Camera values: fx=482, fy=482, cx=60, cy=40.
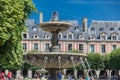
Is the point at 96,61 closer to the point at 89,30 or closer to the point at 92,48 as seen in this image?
the point at 92,48

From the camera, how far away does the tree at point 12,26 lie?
39.6 meters

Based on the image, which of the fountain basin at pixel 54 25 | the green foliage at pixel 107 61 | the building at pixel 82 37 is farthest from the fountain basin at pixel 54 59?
the building at pixel 82 37

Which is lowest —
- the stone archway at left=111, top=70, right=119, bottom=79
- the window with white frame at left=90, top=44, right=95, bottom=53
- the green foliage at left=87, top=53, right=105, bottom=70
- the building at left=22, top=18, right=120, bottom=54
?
the stone archway at left=111, top=70, right=119, bottom=79

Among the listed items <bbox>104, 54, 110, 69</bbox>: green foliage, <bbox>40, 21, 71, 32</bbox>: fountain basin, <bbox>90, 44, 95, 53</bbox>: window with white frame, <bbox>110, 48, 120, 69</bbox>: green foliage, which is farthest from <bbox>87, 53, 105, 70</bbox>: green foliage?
<bbox>40, 21, 71, 32</bbox>: fountain basin

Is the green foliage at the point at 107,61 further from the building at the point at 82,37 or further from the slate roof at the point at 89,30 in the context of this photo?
the slate roof at the point at 89,30

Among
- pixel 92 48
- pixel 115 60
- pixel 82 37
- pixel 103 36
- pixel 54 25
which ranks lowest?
pixel 115 60

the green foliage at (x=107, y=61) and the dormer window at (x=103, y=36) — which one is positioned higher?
the dormer window at (x=103, y=36)

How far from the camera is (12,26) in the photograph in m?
40.6

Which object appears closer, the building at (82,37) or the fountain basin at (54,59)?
the fountain basin at (54,59)

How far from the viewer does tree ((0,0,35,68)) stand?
39562mm

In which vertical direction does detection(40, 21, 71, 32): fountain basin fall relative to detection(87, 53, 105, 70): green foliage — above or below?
above

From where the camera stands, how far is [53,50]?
3550 centimetres

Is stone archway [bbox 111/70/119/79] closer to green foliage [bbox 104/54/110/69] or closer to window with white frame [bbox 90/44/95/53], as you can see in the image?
green foliage [bbox 104/54/110/69]

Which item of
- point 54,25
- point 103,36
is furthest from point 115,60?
point 54,25
